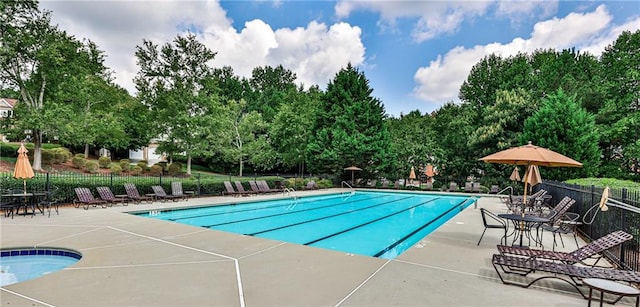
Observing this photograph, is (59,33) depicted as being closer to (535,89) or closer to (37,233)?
(37,233)

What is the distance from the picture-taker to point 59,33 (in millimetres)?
19625

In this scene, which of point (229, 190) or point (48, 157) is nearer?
point (229, 190)

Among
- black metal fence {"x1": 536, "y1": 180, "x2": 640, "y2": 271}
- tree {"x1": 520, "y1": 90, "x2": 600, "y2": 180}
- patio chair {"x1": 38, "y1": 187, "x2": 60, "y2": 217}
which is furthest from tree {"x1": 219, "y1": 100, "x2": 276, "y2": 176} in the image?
black metal fence {"x1": 536, "y1": 180, "x2": 640, "y2": 271}

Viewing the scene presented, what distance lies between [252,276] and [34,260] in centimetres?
415

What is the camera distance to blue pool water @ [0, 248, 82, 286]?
510cm

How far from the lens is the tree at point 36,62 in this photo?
704 inches

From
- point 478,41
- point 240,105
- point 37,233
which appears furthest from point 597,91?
point 37,233

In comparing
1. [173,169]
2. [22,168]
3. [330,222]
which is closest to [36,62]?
[173,169]

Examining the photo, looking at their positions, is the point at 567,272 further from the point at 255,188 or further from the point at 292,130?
the point at 292,130

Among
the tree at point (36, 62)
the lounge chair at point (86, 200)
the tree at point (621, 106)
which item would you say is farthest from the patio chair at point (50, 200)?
the tree at point (621, 106)

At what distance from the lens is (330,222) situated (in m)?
11.1

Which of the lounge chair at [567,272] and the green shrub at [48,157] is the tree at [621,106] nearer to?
the lounge chair at [567,272]

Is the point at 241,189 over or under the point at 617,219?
under

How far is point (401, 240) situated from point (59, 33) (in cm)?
2295
